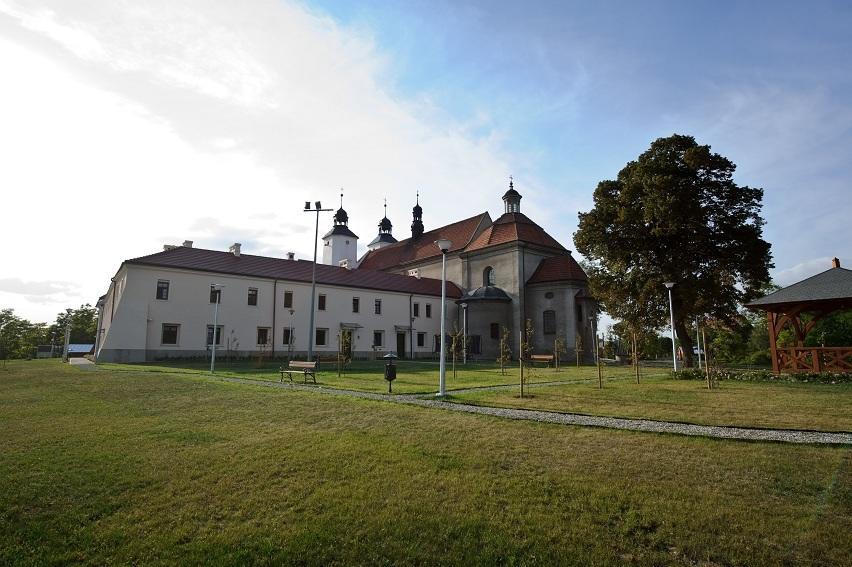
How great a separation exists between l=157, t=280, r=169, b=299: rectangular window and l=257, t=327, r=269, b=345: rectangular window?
714 centimetres

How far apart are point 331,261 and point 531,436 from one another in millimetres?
59168

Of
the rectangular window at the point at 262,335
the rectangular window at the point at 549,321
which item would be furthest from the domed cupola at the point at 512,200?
the rectangular window at the point at 262,335

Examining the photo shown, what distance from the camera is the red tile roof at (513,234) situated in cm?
4506

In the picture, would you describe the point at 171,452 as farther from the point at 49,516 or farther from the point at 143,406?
the point at 143,406

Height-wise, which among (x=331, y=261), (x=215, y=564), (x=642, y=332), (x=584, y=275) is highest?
(x=331, y=261)

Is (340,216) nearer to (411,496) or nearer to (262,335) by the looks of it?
(262,335)

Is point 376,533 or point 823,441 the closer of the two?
point 376,533

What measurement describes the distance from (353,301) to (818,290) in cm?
3287

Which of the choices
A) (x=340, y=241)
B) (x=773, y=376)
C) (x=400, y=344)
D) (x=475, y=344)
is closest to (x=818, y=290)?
(x=773, y=376)

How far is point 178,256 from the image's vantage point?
3469cm

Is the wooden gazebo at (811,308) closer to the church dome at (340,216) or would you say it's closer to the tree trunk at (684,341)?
the tree trunk at (684,341)

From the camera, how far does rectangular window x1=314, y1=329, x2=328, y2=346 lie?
40438 millimetres

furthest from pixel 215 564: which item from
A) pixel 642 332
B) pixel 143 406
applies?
pixel 642 332

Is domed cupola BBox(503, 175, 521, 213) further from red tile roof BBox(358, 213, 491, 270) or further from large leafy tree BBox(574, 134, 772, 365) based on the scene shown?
large leafy tree BBox(574, 134, 772, 365)
